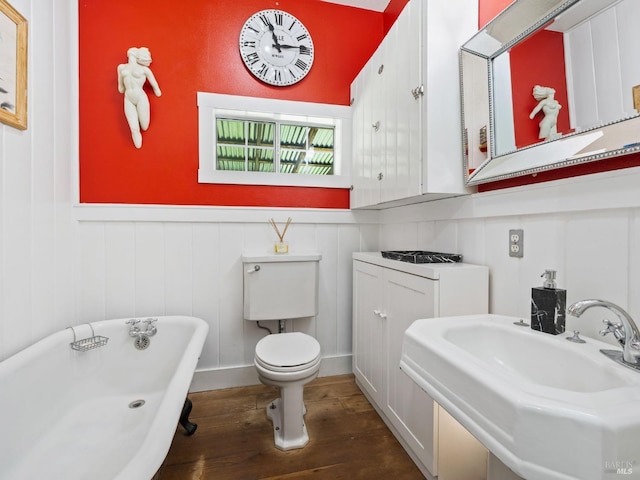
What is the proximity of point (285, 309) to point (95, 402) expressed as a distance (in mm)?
1084

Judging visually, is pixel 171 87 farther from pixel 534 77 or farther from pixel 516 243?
pixel 516 243

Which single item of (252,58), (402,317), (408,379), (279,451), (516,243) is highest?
(252,58)

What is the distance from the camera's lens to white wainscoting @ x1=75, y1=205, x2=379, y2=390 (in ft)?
6.17

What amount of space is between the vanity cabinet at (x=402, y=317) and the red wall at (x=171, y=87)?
2.77ft

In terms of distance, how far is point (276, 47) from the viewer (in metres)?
2.11

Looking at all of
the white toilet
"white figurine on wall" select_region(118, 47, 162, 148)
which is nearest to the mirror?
the white toilet

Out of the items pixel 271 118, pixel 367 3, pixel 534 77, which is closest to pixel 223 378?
pixel 271 118

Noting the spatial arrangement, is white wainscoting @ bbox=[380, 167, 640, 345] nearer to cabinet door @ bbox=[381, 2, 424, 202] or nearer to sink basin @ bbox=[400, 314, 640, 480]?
sink basin @ bbox=[400, 314, 640, 480]

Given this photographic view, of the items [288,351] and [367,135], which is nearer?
[288,351]

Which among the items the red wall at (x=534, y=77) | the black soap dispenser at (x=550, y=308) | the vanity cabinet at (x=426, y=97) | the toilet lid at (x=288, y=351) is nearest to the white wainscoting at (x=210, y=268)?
the toilet lid at (x=288, y=351)

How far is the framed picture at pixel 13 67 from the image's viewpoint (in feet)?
4.03

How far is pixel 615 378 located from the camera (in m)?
0.68

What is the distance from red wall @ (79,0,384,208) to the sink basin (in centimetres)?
158

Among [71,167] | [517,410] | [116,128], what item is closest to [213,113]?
[116,128]
